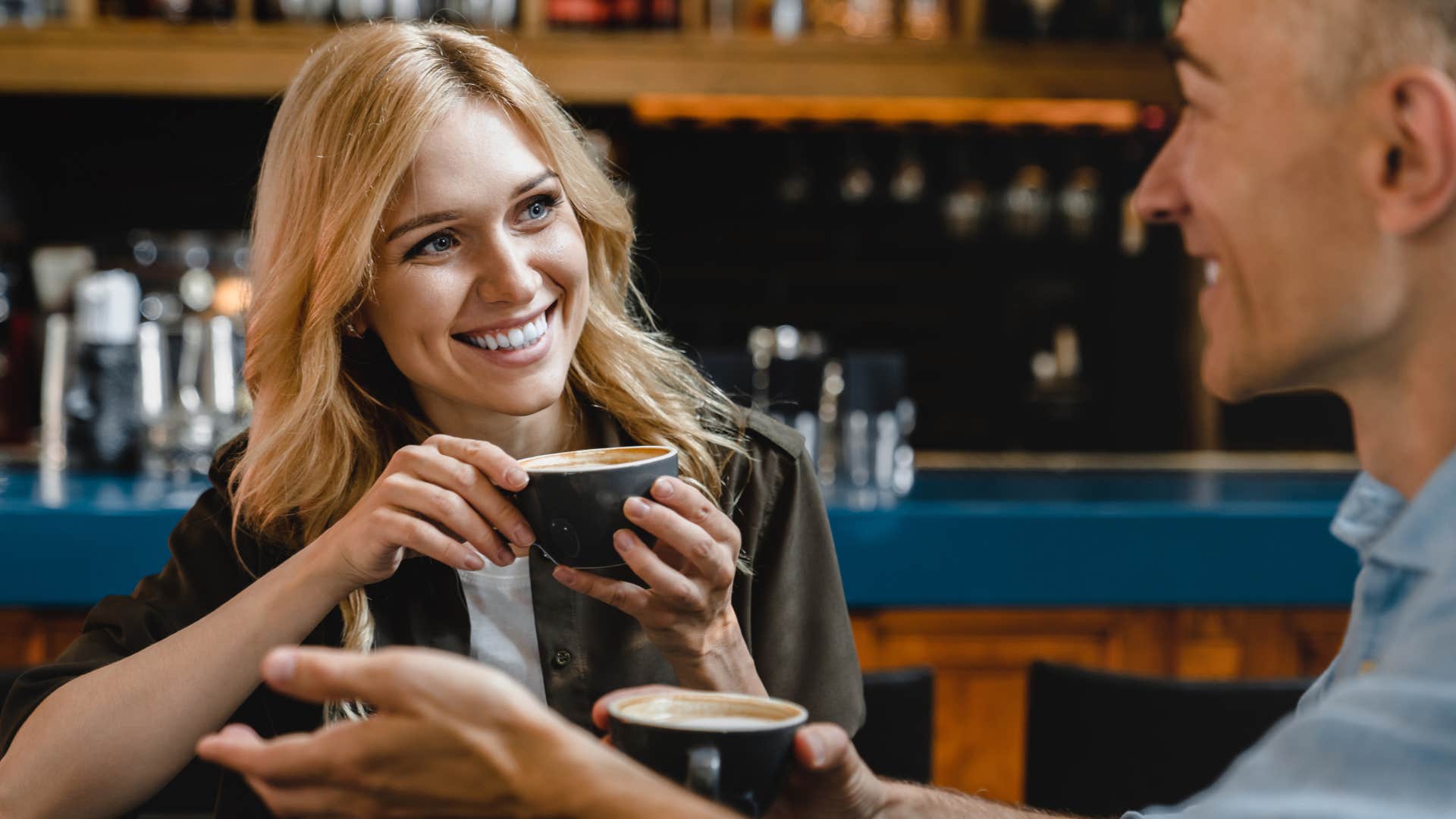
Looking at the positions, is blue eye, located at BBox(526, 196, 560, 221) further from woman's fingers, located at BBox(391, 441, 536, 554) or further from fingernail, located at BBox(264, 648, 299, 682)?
fingernail, located at BBox(264, 648, 299, 682)

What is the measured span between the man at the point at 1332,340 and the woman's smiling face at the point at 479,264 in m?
0.59

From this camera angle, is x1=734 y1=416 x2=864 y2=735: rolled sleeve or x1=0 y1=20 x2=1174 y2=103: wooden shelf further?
x1=0 y1=20 x2=1174 y2=103: wooden shelf

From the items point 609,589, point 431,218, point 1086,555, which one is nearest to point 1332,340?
point 609,589

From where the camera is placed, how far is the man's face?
730 mm

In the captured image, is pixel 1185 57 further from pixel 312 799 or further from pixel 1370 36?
pixel 312 799

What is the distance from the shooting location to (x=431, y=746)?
26.3 inches

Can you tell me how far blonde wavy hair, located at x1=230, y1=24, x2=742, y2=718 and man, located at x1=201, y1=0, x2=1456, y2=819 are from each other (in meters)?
0.63

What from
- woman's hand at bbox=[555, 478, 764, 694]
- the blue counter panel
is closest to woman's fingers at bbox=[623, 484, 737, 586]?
woman's hand at bbox=[555, 478, 764, 694]

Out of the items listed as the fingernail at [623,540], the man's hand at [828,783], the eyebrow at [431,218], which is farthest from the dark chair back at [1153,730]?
the eyebrow at [431,218]

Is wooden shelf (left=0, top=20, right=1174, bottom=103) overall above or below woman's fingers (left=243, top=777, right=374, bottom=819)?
above

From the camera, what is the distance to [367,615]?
4.23 ft

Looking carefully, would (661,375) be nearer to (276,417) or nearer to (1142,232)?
(276,417)

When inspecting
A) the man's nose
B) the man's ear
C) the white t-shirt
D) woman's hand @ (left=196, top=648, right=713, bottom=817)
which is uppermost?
the man's ear

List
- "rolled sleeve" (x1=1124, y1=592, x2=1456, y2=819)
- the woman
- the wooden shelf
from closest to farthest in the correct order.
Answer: "rolled sleeve" (x1=1124, y1=592, x2=1456, y2=819), the woman, the wooden shelf
